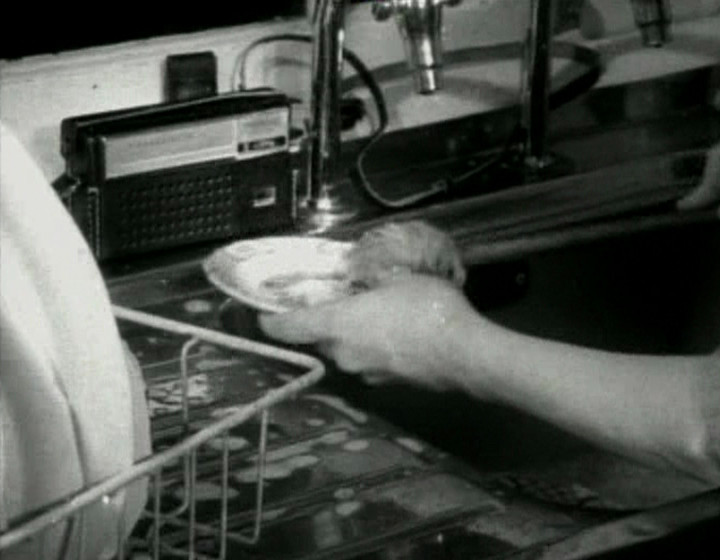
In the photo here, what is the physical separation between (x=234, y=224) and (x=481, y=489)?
56 centimetres

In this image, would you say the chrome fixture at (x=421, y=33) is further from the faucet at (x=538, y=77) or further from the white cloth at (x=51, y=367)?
the white cloth at (x=51, y=367)

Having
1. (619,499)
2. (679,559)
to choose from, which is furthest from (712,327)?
(679,559)

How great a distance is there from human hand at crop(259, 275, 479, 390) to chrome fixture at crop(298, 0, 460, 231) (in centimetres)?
41

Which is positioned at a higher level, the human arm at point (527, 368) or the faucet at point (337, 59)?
the faucet at point (337, 59)

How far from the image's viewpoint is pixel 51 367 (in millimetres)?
909

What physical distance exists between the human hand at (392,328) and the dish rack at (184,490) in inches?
5.0

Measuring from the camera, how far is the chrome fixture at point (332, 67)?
5.35 ft

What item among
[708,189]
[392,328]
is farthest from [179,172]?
[708,189]

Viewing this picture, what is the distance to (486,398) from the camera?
1213mm

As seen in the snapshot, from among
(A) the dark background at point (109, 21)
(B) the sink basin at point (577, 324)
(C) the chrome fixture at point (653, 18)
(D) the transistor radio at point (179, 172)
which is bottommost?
(B) the sink basin at point (577, 324)

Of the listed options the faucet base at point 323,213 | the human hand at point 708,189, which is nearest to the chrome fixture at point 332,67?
the faucet base at point 323,213

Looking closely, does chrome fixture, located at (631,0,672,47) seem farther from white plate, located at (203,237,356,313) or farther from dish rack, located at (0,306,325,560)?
dish rack, located at (0,306,325,560)

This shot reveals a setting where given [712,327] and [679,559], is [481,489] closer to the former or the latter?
[679,559]

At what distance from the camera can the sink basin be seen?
61.4 inches
